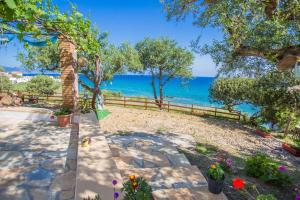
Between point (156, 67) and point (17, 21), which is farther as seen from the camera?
point (156, 67)

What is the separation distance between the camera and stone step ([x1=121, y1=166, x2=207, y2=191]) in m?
3.62

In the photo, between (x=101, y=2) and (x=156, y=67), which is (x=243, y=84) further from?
(x=101, y=2)

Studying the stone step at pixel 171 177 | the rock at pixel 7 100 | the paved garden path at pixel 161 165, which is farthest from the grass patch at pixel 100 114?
the stone step at pixel 171 177

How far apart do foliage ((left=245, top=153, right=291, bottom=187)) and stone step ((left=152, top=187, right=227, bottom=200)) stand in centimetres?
142

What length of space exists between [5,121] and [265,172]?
8012mm

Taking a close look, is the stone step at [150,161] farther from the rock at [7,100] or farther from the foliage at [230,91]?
the foliage at [230,91]

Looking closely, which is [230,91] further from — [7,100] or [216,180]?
[7,100]

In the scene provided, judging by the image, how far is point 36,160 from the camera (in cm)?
445

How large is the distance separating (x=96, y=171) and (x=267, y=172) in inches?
130

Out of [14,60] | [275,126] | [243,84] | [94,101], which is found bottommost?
[275,126]

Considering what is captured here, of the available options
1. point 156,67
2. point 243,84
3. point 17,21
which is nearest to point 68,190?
point 17,21

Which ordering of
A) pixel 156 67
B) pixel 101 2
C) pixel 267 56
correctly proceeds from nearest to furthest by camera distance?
pixel 267 56, pixel 101 2, pixel 156 67

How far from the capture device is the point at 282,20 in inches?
137

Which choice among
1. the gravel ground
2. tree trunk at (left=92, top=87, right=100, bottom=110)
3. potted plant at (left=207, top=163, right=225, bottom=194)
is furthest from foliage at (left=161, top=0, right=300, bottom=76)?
tree trunk at (left=92, top=87, right=100, bottom=110)
